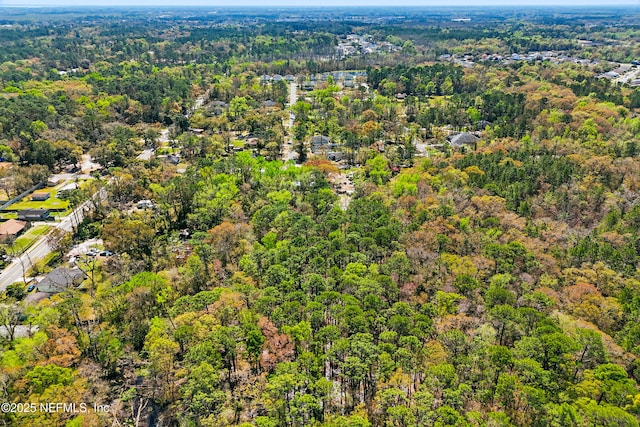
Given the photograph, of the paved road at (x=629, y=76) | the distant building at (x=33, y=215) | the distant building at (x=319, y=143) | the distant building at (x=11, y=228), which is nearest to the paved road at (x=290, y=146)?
the distant building at (x=319, y=143)

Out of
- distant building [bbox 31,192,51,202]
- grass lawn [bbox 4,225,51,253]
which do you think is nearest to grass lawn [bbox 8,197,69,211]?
distant building [bbox 31,192,51,202]

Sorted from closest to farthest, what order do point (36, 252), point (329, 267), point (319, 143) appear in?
point (329, 267) < point (36, 252) < point (319, 143)

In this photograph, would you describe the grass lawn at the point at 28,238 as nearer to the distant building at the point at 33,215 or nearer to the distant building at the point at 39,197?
the distant building at the point at 33,215

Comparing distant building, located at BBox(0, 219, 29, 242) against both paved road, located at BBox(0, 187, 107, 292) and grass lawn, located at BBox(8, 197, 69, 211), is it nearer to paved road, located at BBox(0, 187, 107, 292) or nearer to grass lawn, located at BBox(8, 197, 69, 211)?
paved road, located at BBox(0, 187, 107, 292)

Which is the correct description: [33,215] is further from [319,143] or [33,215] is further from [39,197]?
[319,143]

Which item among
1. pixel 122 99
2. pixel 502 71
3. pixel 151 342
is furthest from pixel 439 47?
pixel 151 342

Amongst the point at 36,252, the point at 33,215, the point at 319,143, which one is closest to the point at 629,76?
the point at 319,143

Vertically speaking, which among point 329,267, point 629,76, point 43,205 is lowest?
point 43,205
